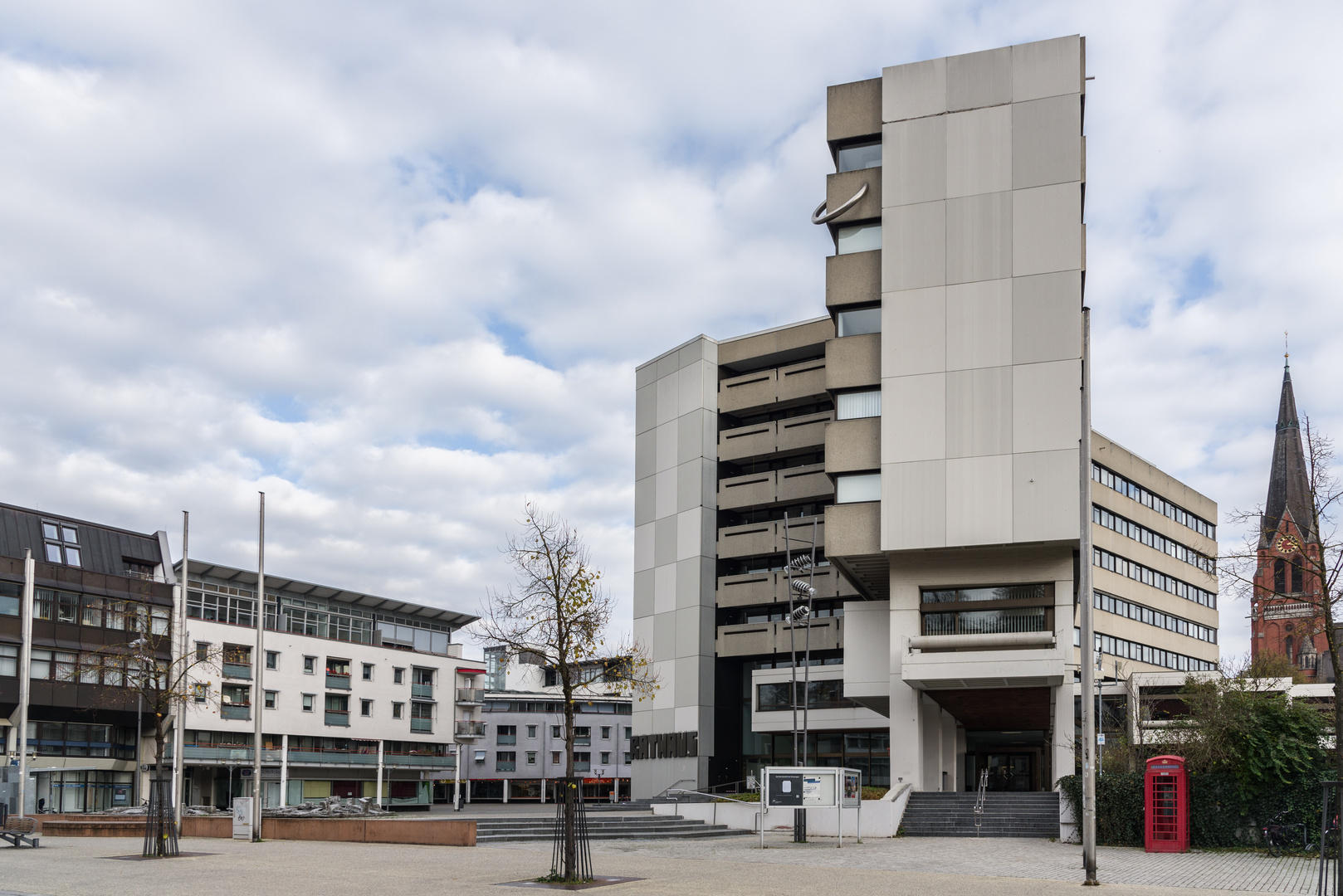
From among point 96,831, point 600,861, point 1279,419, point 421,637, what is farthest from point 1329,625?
point 1279,419

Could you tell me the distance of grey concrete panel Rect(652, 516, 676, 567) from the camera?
223 feet

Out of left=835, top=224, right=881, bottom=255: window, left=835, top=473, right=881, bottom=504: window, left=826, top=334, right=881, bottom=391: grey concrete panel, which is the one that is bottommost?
left=835, top=473, right=881, bottom=504: window

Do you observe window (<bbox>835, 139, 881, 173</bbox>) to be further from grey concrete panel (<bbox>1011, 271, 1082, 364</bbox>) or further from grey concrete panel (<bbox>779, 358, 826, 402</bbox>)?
grey concrete panel (<bbox>779, 358, 826, 402</bbox>)

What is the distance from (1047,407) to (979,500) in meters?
3.85

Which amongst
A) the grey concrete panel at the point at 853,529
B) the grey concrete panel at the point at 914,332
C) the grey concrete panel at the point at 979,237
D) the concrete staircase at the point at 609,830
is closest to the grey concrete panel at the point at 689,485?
the grey concrete panel at the point at 853,529

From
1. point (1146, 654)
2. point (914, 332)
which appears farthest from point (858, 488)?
point (1146, 654)

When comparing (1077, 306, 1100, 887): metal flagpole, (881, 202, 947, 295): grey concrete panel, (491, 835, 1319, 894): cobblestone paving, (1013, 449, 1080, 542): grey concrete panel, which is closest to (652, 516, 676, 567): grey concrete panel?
(881, 202, 947, 295): grey concrete panel

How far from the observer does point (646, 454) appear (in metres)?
70.9

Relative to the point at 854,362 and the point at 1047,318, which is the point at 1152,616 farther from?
the point at 1047,318

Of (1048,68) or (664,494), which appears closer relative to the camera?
(1048,68)

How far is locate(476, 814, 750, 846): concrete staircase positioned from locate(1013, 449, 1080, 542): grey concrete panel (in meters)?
13.8

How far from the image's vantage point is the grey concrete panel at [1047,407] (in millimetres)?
40438

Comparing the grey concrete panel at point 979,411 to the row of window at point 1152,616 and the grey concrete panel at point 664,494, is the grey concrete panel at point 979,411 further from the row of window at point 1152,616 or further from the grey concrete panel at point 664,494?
the row of window at point 1152,616

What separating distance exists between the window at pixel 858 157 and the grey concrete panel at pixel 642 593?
2989cm
